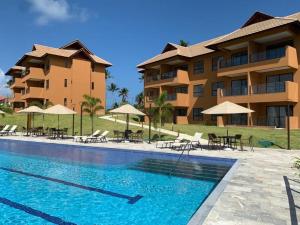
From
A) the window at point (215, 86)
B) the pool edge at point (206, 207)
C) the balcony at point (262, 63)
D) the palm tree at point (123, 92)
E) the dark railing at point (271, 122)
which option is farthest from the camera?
the palm tree at point (123, 92)

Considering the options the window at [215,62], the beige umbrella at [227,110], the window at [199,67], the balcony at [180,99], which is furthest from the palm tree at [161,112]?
the window at [199,67]

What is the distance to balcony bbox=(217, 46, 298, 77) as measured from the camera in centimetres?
2708

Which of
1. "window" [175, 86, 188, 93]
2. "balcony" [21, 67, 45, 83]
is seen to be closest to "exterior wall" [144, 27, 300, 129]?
"window" [175, 86, 188, 93]

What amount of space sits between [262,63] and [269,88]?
244 centimetres

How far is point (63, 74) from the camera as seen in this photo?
153ft

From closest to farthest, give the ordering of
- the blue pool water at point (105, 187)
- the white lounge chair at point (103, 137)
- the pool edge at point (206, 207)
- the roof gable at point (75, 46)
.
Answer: the pool edge at point (206, 207) < the blue pool water at point (105, 187) < the white lounge chair at point (103, 137) < the roof gable at point (75, 46)

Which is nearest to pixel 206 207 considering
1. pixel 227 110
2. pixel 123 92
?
pixel 227 110

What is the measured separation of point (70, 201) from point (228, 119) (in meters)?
26.6

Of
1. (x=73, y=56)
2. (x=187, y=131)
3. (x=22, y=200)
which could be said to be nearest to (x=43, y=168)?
(x=22, y=200)

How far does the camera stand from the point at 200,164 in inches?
553

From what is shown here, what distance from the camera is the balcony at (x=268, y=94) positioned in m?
26.8

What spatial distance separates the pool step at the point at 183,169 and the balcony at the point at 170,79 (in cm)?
2388

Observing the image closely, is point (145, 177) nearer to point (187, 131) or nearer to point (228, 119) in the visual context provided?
point (187, 131)

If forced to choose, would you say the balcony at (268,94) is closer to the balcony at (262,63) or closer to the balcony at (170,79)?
the balcony at (262,63)
